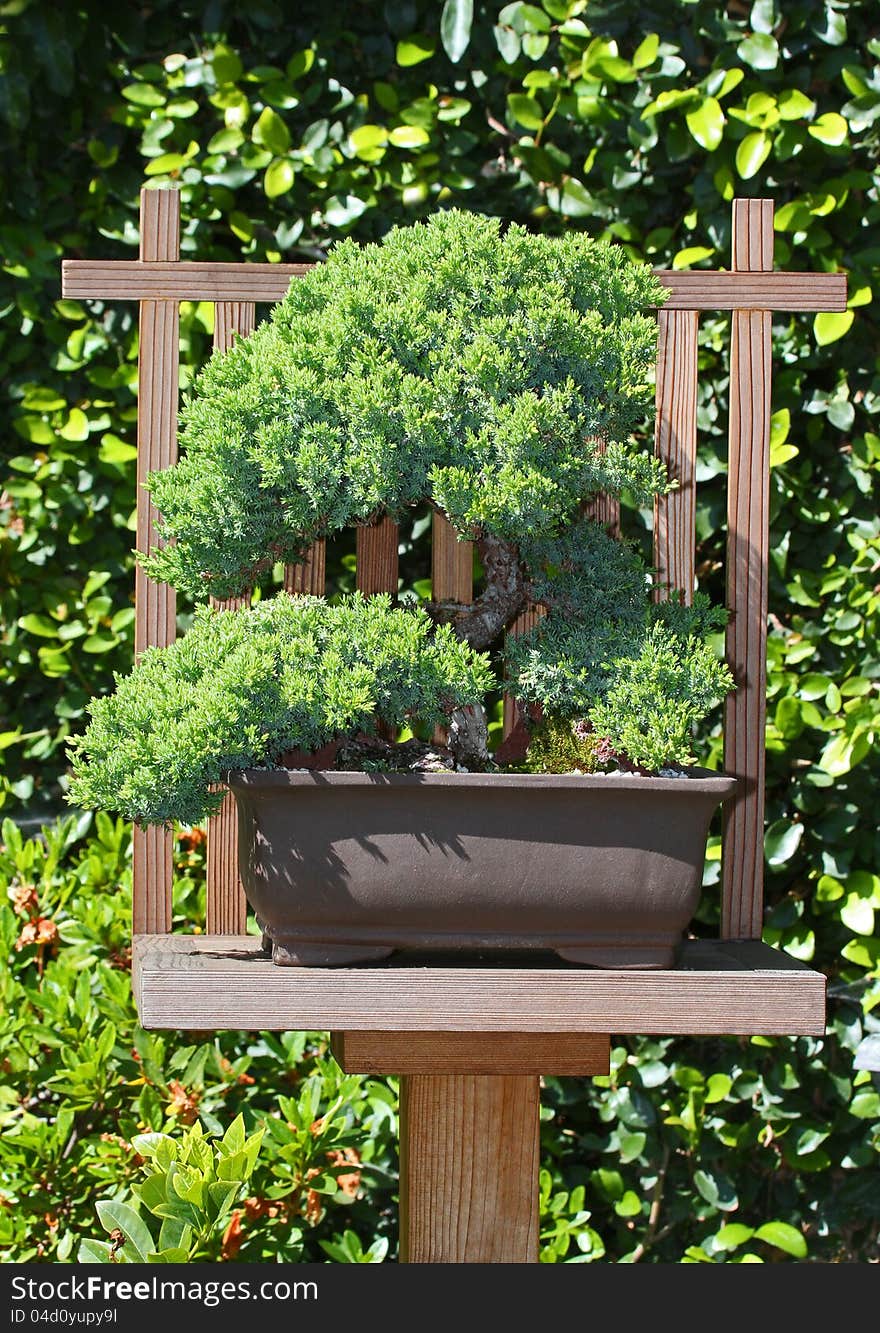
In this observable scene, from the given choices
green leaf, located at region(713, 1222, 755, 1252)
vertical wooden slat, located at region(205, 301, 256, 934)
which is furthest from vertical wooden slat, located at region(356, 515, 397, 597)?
green leaf, located at region(713, 1222, 755, 1252)

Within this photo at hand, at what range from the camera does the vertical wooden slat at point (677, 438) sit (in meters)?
1.43

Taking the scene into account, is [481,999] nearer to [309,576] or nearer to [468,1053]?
[468,1053]

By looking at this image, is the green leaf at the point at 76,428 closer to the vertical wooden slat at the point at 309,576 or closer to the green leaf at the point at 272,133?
the green leaf at the point at 272,133

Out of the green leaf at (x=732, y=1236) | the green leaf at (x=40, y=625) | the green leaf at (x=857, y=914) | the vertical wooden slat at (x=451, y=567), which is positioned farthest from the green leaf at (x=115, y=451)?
the green leaf at (x=732, y=1236)

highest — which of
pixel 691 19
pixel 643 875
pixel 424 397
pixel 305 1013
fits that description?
pixel 691 19

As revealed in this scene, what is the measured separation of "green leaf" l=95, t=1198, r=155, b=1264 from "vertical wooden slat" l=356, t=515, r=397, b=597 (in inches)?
26.6

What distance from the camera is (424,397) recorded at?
115 centimetres

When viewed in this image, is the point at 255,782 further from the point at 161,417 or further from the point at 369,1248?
the point at 369,1248

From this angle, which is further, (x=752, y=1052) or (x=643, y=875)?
(x=752, y=1052)

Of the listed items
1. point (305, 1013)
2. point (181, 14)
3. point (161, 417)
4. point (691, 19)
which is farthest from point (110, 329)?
point (305, 1013)

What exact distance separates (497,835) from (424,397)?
0.37m

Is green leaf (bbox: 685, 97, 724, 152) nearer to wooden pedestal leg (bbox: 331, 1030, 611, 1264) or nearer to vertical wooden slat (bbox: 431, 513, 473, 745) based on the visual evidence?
vertical wooden slat (bbox: 431, 513, 473, 745)

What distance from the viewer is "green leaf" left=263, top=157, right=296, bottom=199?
1829mm

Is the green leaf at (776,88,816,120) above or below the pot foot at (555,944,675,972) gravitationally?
above
